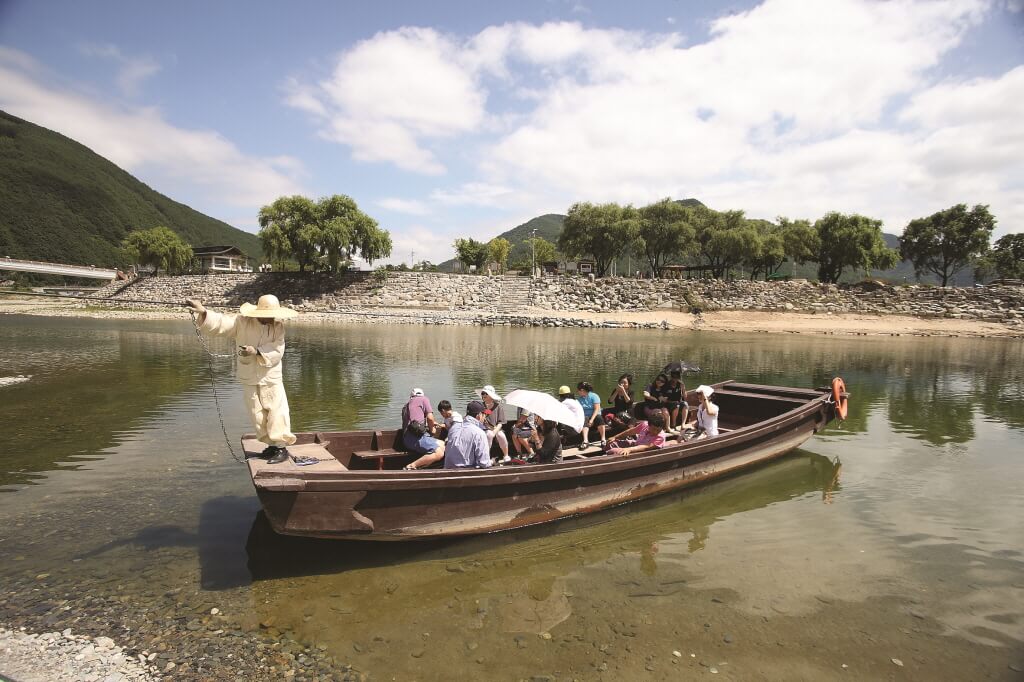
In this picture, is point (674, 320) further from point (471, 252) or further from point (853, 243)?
point (471, 252)

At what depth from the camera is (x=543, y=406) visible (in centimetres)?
773

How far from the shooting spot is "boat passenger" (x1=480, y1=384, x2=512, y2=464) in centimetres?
870

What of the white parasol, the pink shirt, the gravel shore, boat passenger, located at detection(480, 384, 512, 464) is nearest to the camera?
the gravel shore

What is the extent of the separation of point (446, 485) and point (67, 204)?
17470 cm

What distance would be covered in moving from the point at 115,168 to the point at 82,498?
729 ft

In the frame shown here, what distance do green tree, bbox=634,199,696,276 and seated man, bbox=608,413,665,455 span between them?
55173 millimetres

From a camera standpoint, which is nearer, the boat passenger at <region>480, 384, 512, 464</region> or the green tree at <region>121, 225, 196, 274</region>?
the boat passenger at <region>480, 384, 512, 464</region>

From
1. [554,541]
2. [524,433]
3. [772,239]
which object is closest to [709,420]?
[524,433]

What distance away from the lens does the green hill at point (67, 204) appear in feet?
404

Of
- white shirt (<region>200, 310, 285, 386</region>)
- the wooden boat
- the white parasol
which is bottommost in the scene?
the wooden boat

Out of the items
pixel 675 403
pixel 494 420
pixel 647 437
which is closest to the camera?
pixel 494 420

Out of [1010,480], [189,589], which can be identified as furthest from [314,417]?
[1010,480]

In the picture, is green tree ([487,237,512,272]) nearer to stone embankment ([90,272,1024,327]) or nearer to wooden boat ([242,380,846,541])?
stone embankment ([90,272,1024,327])

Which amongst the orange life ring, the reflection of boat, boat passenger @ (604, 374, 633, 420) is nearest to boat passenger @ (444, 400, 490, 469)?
the reflection of boat
